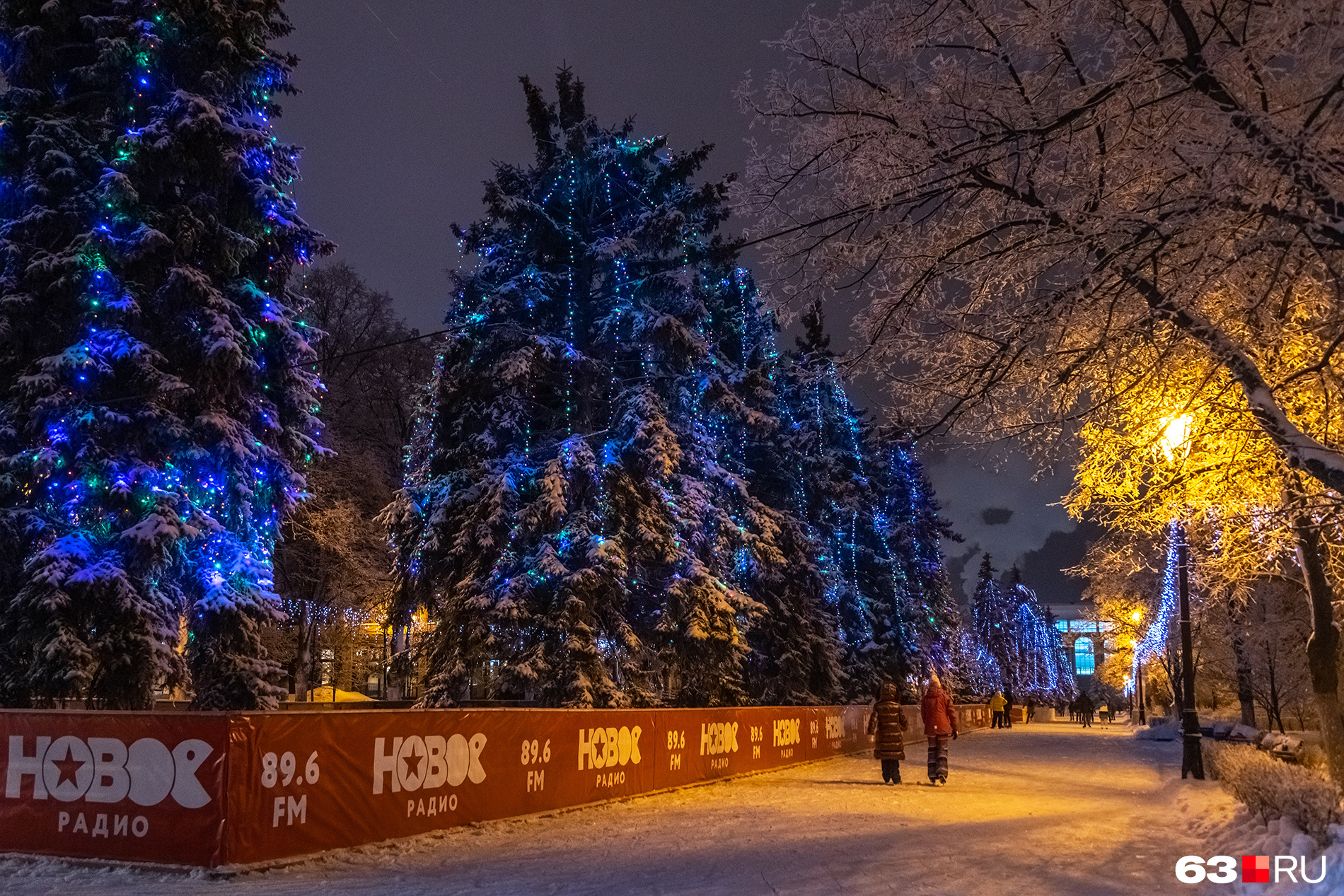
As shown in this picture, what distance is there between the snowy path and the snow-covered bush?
81 centimetres

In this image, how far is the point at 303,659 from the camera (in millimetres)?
38875

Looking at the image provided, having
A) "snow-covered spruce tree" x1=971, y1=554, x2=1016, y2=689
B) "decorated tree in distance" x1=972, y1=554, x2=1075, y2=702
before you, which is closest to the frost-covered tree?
"decorated tree in distance" x1=972, y1=554, x2=1075, y2=702

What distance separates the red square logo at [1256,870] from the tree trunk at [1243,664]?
67.0 ft

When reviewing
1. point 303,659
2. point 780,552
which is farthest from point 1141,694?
point 303,659

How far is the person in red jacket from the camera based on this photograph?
1839 cm

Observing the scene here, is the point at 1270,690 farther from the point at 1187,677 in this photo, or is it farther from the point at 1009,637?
the point at 1009,637

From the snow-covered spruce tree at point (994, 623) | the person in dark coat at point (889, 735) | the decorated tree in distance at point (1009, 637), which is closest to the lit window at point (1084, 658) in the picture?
the decorated tree in distance at point (1009, 637)

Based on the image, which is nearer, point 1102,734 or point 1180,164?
point 1180,164

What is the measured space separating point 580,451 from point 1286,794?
52.5ft

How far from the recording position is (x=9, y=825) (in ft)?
Result: 33.4

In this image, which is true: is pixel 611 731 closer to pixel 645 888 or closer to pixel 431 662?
pixel 645 888

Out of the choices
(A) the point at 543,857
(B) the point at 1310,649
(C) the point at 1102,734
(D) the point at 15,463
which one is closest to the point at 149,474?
(D) the point at 15,463

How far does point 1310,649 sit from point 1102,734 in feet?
133

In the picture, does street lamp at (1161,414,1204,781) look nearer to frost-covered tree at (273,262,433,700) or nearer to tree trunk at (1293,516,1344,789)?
tree trunk at (1293,516,1344,789)
